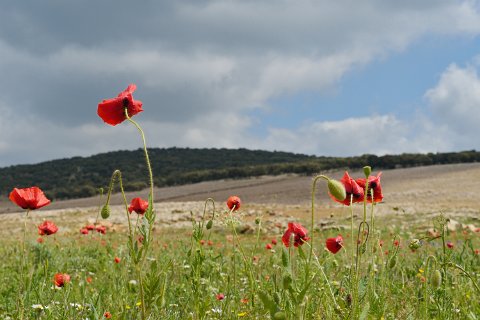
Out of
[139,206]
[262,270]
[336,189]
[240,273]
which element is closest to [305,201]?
[262,270]

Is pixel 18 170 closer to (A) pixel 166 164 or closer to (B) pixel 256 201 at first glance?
(A) pixel 166 164

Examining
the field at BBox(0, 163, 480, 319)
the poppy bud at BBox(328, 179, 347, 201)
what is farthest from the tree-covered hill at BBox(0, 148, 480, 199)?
the poppy bud at BBox(328, 179, 347, 201)

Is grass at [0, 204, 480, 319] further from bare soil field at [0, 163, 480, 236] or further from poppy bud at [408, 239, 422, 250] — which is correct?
bare soil field at [0, 163, 480, 236]

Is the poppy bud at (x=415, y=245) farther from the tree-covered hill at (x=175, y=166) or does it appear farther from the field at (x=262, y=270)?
the tree-covered hill at (x=175, y=166)

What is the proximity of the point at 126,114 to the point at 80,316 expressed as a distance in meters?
2.19

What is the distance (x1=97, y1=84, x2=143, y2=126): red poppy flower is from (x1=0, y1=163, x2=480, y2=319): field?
802 millimetres

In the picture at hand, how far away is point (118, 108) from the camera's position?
274 centimetres

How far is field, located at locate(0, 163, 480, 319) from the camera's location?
115 inches

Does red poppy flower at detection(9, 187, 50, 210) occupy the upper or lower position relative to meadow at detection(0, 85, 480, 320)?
upper

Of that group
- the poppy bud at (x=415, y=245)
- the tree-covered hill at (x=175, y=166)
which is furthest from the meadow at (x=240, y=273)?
the tree-covered hill at (x=175, y=166)

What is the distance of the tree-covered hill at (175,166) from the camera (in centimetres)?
5659

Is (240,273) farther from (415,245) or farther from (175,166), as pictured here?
(175,166)

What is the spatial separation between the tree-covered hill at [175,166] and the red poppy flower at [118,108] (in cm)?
5384

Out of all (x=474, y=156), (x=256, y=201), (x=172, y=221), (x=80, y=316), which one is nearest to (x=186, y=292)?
(x=80, y=316)
